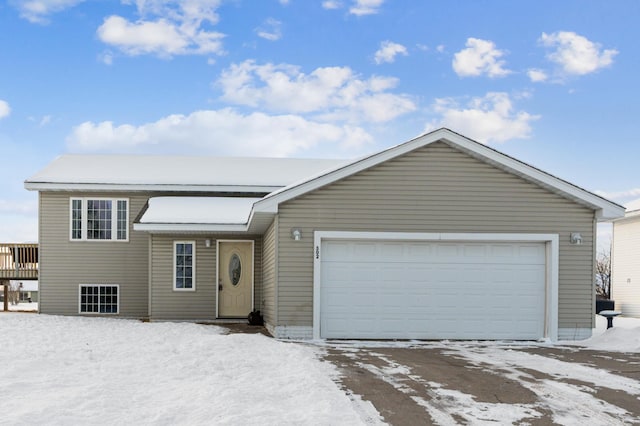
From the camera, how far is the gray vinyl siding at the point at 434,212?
43.1 feet

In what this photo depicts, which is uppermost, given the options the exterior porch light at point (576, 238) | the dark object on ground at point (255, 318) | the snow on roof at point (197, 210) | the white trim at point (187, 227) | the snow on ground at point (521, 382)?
the snow on roof at point (197, 210)

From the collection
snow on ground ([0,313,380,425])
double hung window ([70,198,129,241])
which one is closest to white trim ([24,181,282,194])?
double hung window ([70,198,129,241])

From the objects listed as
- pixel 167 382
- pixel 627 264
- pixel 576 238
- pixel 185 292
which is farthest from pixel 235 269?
pixel 627 264

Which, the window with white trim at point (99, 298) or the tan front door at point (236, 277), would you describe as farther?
the window with white trim at point (99, 298)

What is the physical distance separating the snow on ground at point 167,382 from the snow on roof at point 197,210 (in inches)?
157

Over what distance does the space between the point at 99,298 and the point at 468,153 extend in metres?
11.7

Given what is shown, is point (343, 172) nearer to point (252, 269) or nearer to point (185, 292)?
point (252, 269)

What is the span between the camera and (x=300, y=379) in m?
8.00

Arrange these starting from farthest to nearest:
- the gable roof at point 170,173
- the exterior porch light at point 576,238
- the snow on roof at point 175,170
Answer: the snow on roof at point 175,170, the gable roof at point 170,173, the exterior porch light at point 576,238

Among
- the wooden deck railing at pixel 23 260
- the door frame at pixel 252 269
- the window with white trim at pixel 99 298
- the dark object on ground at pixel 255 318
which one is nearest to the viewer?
the dark object on ground at pixel 255 318

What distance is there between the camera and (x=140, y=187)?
18719 millimetres

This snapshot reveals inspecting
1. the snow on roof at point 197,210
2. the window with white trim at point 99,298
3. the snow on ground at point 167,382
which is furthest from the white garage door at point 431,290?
the window with white trim at point 99,298

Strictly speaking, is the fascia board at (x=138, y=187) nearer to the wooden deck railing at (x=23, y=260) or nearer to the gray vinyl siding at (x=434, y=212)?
the wooden deck railing at (x=23, y=260)

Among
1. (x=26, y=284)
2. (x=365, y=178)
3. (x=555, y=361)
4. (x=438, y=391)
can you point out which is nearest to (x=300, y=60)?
(x=365, y=178)
